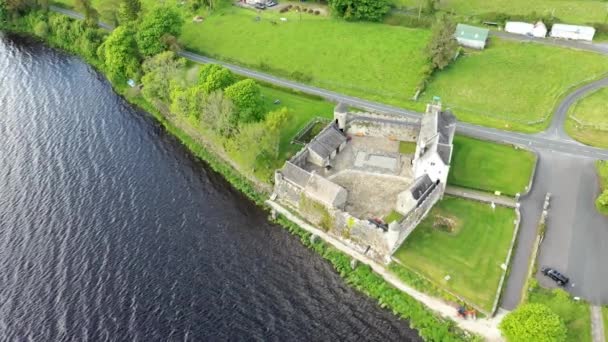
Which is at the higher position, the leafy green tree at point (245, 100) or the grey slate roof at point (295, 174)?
the leafy green tree at point (245, 100)

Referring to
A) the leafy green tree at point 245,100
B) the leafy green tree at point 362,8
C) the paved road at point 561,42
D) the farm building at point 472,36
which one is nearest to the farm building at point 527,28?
the paved road at point 561,42

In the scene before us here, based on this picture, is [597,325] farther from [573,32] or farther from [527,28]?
[527,28]

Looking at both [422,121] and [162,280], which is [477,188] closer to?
[422,121]

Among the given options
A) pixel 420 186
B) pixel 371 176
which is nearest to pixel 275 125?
pixel 371 176

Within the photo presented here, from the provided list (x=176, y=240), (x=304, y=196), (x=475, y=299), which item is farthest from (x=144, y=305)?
(x=475, y=299)

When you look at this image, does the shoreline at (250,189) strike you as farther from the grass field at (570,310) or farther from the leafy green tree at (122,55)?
the grass field at (570,310)

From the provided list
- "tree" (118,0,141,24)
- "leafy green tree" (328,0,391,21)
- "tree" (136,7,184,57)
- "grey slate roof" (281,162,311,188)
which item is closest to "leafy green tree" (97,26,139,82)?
"tree" (136,7,184,57)
